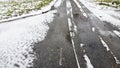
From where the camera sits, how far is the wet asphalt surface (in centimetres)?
759

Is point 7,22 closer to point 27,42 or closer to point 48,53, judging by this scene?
point 27,42

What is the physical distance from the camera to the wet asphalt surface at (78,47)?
299 inches

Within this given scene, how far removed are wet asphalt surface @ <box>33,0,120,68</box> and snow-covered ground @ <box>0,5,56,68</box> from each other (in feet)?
1.55

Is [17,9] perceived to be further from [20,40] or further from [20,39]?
[20,40]

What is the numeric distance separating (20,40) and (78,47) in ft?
13.1

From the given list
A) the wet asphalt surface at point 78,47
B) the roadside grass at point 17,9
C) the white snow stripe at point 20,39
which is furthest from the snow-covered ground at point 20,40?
the roadside grass at point 17,9

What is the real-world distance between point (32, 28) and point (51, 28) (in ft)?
5.24

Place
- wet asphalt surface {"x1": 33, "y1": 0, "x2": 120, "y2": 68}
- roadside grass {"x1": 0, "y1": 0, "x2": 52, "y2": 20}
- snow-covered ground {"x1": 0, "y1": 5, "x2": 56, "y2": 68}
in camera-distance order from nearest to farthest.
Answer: wet asphalt surface {"x1": 33, "y1": 0, "x2": 120, "y2": 68} → snow-covered ground {"x1": 0, "y1": 5, "x2": 56, "y2": 68} → roadside grass {"x1": 0, "y1": 0, "x2": 52, "y2": 20}

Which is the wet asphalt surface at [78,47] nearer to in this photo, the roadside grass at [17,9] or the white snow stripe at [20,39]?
the white snow stripe at [20,39]

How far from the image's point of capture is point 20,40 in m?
10.9

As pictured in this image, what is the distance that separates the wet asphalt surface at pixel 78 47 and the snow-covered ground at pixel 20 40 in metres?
0.47

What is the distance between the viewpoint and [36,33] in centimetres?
1223

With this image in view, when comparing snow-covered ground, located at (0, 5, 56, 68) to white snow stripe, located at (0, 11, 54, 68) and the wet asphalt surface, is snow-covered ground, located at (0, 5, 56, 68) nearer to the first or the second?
white snow stripe, located at (0, 11, 54, 68)

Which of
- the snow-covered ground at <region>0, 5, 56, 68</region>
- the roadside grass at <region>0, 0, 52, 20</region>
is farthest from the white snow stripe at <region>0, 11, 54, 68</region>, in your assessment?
the roadside grass at <region>0, 0, 52, 20</region>
